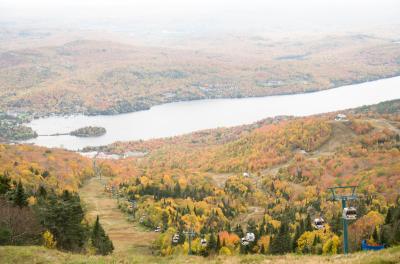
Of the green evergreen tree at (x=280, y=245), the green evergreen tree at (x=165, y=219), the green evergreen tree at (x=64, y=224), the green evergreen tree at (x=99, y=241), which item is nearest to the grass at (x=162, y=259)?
the green evergreen tree at (x=64, y=224)

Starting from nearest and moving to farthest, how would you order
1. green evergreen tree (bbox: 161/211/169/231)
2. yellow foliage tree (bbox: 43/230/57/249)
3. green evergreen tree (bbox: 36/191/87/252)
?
1. yellow foliage tree (bbox: 43/230/57/249)
2. green evergreen tree (bbox: 36/191/87/252)
3. green evergreen tree (bbox: 161/211/169/231)

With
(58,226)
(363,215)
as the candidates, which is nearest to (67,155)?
(363,215)

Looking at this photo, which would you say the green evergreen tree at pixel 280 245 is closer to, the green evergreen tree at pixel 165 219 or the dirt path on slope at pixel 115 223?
the dirt path on slope at pixel 115 223

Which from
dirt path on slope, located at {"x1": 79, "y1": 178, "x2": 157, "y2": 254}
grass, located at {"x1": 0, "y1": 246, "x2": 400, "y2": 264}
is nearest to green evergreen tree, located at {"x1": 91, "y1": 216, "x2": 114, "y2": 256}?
dirt path on slope, located at {"x1": 79, "y1": 178, "x2": 157, "y2": 254}

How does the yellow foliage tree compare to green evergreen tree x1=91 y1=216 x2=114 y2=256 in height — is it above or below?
above

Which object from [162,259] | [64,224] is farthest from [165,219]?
[162,259]

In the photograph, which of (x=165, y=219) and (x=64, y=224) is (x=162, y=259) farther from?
(x=165, y=219)

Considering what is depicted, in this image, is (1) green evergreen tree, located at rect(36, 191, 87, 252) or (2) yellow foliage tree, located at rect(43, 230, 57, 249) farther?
(1) green evergreen tree, located at rect(36, 191, 87, 252)

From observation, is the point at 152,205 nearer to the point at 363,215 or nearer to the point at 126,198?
the point at 126,198

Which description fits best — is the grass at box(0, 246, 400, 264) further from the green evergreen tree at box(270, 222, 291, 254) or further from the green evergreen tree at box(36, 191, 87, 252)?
the green evergreen tree at box(270, 222, 291, 254)
